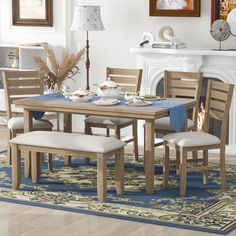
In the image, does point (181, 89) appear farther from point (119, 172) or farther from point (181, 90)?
point (119, 172)

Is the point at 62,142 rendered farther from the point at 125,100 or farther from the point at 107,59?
the point at 107,59

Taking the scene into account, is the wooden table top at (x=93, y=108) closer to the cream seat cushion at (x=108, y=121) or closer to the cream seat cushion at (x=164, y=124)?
the cream seat cushion at (x=164, y=124)

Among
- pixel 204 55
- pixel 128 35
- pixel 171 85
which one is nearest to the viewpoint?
pixel 171 85

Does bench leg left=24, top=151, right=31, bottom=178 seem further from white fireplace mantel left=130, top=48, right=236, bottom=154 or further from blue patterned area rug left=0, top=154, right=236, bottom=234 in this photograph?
white fireplace mantel left=130, top=48, right=236, bottom=154

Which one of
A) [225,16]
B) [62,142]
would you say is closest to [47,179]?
[62,142]

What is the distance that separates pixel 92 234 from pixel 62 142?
1149 mm

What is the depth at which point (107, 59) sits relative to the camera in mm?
9008

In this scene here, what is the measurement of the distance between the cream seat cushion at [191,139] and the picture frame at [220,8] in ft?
6.97

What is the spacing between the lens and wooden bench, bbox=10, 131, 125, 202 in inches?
241

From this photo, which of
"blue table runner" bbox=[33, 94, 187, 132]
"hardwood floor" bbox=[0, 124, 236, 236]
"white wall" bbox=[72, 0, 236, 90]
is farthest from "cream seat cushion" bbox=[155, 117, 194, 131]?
"hardwood floor" bbox=[0, 124, 236, 236]

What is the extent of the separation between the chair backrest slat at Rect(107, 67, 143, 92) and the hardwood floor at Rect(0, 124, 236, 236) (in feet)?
Answer: 7.41

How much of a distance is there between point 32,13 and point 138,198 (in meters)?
3.87

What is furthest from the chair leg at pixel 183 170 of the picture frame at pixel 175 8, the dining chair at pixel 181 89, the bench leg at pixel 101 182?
the picture frame at pixel 175 8

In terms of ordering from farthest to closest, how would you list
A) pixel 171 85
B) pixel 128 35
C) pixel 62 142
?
pixel 128 35, pixel 171 85, pixel 62 142
